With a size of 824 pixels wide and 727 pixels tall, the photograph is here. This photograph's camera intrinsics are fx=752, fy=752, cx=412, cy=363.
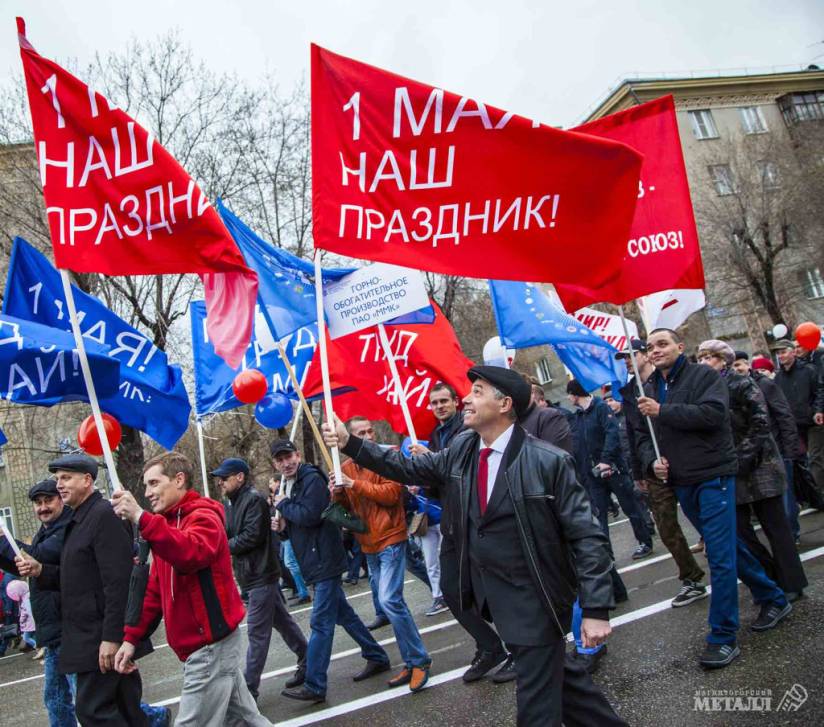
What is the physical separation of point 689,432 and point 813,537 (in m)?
3.61

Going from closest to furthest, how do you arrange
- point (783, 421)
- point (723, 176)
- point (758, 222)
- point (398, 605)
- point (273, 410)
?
point (398, 605) → point (783, 421) → point (273, 410) → point (758, 222) → point (723, 176)

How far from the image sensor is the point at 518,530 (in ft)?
10.8

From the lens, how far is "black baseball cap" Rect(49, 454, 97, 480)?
179 inches

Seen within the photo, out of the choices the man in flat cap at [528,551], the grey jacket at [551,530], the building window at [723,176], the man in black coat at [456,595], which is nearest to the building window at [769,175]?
the building window at [723,176]

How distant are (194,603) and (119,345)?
276cm

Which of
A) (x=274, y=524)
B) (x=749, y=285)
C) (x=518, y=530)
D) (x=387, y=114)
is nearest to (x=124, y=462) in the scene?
(x=274, y=524)

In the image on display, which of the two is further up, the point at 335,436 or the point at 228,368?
the point at 228,368

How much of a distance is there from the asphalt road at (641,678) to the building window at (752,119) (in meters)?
38.0

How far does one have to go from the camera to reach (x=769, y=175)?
28047 mm

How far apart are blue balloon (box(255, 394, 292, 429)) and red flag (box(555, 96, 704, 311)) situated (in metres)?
3.75

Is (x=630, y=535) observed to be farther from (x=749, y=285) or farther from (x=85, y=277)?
(x=749, y=285)

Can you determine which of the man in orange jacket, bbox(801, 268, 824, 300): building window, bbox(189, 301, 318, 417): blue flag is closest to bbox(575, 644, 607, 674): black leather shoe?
the man in orange jacket

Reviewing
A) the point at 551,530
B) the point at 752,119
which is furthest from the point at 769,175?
the point at 551,530

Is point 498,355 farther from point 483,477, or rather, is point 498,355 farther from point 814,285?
point 814,285
